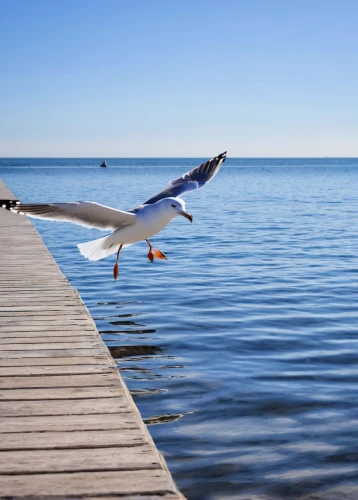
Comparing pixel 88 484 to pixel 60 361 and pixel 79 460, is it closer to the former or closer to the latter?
pixel 79 460

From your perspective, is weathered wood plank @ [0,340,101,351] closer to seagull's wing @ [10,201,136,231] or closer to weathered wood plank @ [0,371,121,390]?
weathered wood plank @ [0,371,121,390]

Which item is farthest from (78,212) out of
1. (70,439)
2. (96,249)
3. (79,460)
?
(79,460)

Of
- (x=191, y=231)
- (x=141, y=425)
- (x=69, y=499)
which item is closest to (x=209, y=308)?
(x=141, y=425)

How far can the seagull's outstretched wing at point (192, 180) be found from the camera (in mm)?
8367

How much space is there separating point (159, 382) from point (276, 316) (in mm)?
2948

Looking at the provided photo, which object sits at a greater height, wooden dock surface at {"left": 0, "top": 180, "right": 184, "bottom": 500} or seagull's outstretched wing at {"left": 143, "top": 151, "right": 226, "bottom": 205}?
seagull's outstretched wing at {"left": 143, "top": 151, "right": 226, "bottom": 205}

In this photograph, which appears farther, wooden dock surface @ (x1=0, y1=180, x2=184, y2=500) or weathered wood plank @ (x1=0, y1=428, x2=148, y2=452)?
weathered wood plank @ (x1=0, y1=428, x2=148, y2=452)

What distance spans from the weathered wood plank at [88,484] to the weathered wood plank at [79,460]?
57mm

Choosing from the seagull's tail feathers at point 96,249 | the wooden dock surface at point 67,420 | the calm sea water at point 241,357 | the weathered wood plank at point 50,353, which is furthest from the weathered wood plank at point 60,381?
the seagull's tail feathers at point 96,249

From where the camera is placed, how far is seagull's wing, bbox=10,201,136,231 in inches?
277

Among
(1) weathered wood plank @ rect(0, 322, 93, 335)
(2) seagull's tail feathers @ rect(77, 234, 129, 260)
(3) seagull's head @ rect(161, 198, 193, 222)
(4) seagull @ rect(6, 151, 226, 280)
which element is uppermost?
(3) seagull's head @ rect(161, 198, 193, 222)

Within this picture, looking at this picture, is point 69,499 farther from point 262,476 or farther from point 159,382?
point 159,382

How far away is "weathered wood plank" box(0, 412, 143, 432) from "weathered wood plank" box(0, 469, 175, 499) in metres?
0.59


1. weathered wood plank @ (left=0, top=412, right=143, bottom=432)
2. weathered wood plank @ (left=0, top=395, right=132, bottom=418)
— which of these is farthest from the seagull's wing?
weathered wood plank @ (left=0, top=412, right=143, bottom=432)
